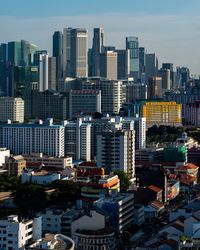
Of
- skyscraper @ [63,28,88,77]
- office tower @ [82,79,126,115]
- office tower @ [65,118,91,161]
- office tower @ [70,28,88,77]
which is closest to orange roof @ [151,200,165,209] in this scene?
office tower @ [65,118,91,161]

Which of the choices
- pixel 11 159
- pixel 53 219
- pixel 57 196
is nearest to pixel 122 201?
pixel 53 219

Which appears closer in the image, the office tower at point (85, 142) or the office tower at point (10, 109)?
the office tower at point (85, 142)

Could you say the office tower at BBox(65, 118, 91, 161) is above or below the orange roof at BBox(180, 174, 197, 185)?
above

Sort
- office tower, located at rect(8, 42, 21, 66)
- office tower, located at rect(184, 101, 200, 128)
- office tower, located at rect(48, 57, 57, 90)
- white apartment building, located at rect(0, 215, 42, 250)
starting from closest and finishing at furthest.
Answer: white apartment building, located at rect(0, 215, 42, 250)
office tower, located at rect(184, 101, 200, 128)
office tower, located at rect(48, 57, 57, 90)
office tower, located at rect(8, 42, 21, 66)

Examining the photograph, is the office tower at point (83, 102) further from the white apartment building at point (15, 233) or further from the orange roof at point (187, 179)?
the white apartment building at point (15, 233)

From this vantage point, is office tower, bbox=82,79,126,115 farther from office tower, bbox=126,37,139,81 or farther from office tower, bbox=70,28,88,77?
office tower, bbox=126,37,139,81

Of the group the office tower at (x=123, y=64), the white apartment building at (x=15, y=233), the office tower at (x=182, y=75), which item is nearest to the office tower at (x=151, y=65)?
the office tower at (x=182, y=75)

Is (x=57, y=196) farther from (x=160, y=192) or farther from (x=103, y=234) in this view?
(x=103, y=234)

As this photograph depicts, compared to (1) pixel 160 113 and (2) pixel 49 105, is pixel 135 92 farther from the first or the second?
(1) pixel 160 113
